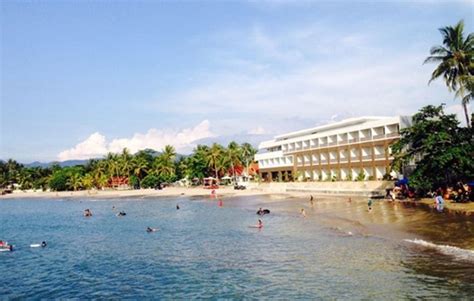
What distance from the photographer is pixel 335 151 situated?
84688mm

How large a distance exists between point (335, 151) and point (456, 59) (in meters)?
39.8

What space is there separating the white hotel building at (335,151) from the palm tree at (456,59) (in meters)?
20.8

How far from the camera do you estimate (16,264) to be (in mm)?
31156

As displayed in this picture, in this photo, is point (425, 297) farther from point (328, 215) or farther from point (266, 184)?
point (266, 184)

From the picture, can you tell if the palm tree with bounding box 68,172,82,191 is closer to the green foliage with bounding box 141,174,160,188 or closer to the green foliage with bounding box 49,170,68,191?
the green foliage with bounding box 49,170,68,191

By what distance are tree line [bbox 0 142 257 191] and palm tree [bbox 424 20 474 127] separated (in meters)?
78.4

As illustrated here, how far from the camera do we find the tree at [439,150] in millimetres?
43406

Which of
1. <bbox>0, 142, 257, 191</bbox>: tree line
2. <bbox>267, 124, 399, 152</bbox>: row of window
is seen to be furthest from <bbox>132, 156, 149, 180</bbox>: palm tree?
<bbox>267, 124, 399, 152</bbox>: row of window

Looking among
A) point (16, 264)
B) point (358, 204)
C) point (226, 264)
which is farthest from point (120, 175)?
point (226, 264)

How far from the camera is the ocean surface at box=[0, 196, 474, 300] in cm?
2019

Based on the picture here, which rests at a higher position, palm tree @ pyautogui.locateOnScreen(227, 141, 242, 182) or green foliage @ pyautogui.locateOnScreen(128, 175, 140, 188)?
palm tree @ pyautogui.locateOnScreen(227, 141, 242, 182)

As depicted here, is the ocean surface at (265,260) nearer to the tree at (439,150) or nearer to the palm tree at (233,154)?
the tree at (439,150)

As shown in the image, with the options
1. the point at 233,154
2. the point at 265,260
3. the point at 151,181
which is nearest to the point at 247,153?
the point at 233,154

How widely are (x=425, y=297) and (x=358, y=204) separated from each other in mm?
36798
